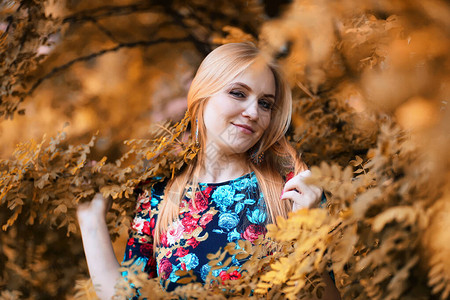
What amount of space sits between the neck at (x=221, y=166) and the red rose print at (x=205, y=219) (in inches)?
4.5

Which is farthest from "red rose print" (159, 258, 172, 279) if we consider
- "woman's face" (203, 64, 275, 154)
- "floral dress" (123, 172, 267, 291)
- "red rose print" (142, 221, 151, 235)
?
"woman's face" (203, 64, 275, 154)

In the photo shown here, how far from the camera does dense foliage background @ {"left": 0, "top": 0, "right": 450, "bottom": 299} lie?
51 centimetres

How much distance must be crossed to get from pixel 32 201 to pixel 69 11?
97cm

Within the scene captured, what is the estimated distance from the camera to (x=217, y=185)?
1.26 meters

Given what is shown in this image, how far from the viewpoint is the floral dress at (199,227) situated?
1.15 metres

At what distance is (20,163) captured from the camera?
1374 millimetres

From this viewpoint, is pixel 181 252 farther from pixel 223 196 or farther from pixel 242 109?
pixel 242 109

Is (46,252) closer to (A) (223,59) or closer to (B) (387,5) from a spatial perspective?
(A) (223,59)

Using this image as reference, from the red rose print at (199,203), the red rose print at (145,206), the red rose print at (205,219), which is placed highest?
the red rose print at (199,203)

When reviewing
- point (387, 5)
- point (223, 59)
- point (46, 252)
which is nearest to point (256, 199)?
point (223, 59)

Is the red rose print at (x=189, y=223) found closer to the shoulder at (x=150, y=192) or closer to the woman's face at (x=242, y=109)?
the shoulder at (x=150, y=192)

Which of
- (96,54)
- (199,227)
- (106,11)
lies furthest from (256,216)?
(106,11)

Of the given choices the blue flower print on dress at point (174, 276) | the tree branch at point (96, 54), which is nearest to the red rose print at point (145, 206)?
the blue flower print on dress at point (174, 276)

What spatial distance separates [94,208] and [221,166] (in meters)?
0.39
